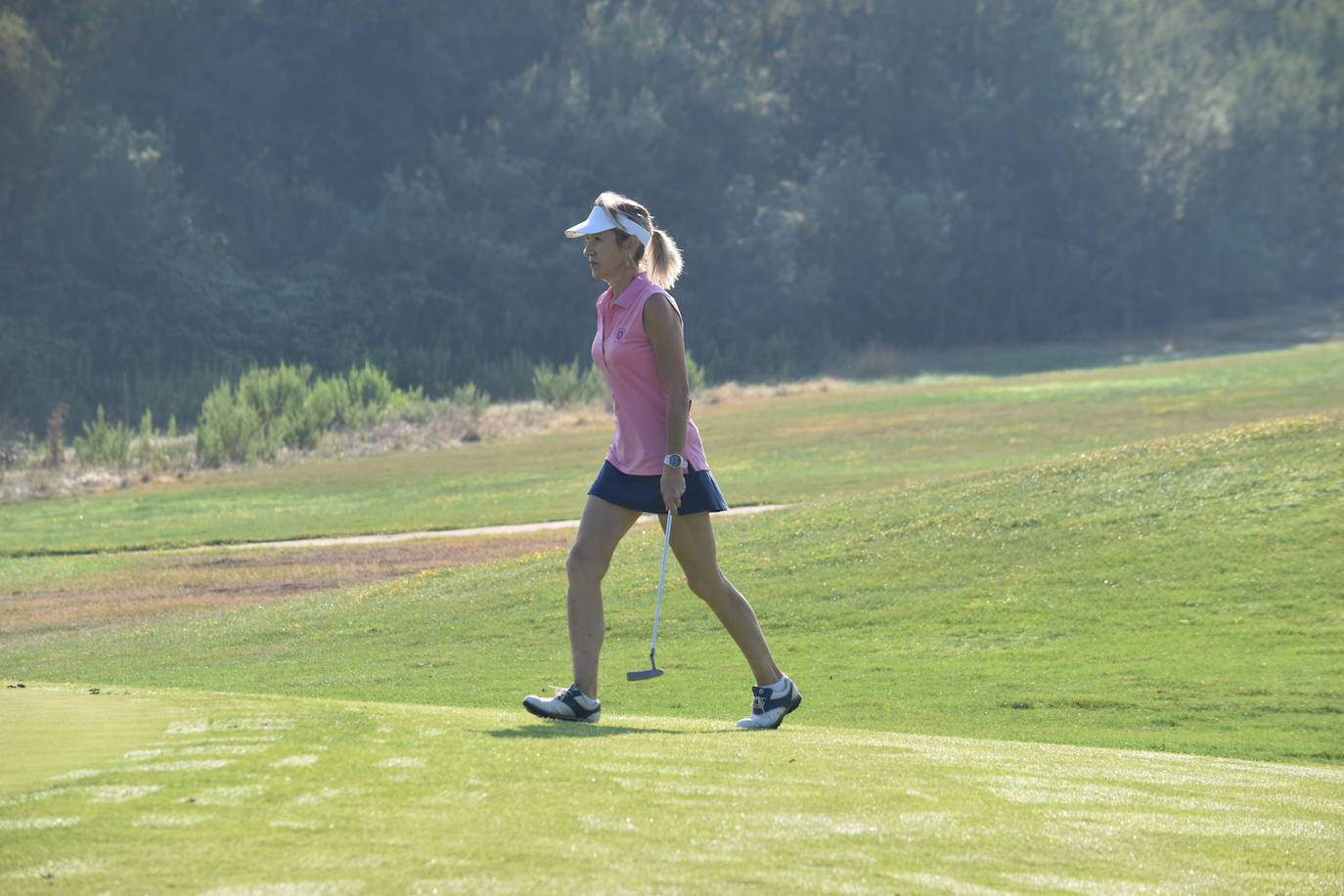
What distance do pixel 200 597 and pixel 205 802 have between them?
15.9 meters

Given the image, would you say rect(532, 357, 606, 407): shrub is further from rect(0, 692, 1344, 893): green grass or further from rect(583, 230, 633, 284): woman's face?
rect(0, 692, 1344, 893): green grass

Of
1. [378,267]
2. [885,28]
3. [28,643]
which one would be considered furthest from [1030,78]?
[28,643]

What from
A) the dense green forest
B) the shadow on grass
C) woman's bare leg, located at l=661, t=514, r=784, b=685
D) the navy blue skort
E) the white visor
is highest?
the dense green forest

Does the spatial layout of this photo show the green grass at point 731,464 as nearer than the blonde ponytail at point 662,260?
No

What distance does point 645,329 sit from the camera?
7.27 m

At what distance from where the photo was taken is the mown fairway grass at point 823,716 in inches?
167

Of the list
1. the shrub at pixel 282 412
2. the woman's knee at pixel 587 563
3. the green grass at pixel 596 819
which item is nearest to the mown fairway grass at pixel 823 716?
the green grass at pixel 596 819

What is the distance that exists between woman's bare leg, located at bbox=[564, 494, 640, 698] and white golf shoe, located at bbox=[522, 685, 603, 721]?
7 centimetres

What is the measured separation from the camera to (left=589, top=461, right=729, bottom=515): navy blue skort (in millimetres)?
7293

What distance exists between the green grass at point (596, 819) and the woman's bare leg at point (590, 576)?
629 millimetres

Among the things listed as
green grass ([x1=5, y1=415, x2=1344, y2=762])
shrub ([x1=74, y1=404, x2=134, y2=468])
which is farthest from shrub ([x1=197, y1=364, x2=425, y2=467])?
green grass ([x1=5, y1=415, x2=1344, y2=762])

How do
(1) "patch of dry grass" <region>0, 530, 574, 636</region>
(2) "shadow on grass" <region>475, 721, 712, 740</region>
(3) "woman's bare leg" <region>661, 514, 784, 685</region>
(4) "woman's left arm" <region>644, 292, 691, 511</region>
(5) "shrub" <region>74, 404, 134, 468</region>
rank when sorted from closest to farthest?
1. (2) "shadow on grass" <region>475, 721, 712, 740</region>
2. (4) "woman's left arm" <region>644, 292, 691, 511</region>
3. (3) "woman's bare leg" <region>661, 514, 784, 685</region>
4. (1) "patch of dry grass" <region>0, 530, 574, 636</region>
5. (5) "shrub" <region>74, 404, 134, 468</region>

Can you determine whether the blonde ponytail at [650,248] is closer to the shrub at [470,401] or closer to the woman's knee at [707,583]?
the woman's knee at [707,583]

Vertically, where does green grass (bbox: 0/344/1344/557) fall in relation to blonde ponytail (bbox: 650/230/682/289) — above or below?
below
